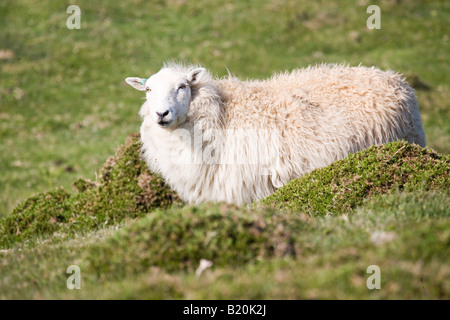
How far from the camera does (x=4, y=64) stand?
24797mm

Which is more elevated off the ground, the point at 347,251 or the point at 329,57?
the point at 329,57

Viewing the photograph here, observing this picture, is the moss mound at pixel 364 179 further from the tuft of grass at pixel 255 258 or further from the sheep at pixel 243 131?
the tuft of grass at pixel 255 258

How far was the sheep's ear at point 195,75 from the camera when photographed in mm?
8516

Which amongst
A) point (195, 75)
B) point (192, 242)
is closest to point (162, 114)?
point (195, 75)

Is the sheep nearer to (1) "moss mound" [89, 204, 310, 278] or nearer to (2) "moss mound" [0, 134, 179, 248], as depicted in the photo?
(2) "moss mound" [0, 134, 179, 248]

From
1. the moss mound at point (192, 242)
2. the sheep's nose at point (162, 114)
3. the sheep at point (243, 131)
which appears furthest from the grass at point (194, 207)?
the sheep's nose at point (162, 114)

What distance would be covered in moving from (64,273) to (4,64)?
73.0ft

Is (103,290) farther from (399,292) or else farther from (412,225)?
(412,225)

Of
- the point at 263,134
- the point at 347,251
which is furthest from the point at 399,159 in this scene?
the point at 347,251

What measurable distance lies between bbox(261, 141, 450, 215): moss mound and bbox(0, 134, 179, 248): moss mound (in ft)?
8.82

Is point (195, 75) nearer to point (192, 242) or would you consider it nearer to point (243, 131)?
point (243, 131)

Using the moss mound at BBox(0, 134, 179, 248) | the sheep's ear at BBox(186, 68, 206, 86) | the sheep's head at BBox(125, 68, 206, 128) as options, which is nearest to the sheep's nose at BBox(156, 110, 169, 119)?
the sheep's head at BBox(125, 68, 206, 128)

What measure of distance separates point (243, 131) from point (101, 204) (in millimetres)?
3282
